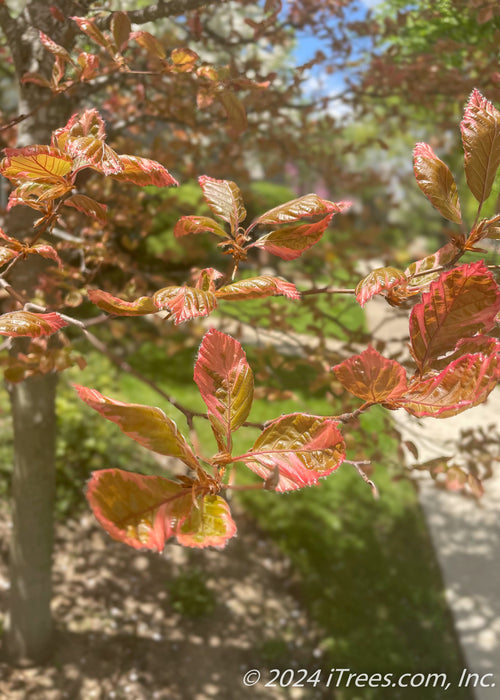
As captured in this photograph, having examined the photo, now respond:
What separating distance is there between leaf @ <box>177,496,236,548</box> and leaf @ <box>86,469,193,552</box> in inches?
0.5

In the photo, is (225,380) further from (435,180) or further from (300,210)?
(435,180)

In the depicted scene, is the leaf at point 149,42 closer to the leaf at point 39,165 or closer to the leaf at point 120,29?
the leaf at point 120,29

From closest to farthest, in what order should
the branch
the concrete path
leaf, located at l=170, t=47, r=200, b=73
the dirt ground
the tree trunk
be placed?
leaf, located at l=170, t=47, r=200, b=73, the branch, the tree trunk, the dirt ground, the concrete path

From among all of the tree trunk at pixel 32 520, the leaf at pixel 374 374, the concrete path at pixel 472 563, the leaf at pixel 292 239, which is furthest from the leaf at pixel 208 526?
the concrete path at pixel 472 563

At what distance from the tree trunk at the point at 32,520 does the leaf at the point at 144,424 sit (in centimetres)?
185

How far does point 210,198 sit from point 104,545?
372 cm

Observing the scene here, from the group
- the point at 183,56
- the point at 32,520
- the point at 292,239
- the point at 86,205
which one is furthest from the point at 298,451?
the point at 32,520

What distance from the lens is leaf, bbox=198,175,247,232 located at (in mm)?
1067

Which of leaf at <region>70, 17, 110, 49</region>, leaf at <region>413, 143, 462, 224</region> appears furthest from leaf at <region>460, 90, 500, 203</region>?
leaf at <region>70, 17, 110, 49</region>

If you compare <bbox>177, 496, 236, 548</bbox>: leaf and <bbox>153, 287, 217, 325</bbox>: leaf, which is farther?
<bbox>153, 287, 217, 325</bbox>: leaf

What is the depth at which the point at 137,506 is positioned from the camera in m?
0.71

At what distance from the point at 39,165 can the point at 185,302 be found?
34 cm

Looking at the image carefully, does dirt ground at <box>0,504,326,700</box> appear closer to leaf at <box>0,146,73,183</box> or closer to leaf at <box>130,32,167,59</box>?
leaf at <box>0,146,73,183</box>

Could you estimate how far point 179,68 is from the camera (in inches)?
58.7
